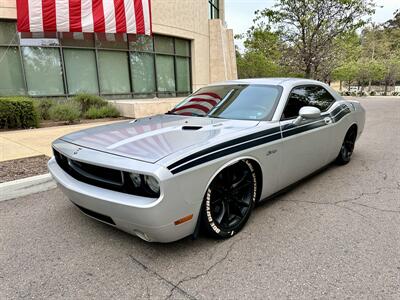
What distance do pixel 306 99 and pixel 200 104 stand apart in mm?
1448

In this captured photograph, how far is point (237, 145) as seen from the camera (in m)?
2.88

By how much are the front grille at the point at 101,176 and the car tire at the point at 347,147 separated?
3949 mm

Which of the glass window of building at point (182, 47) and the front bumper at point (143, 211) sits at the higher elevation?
the glass window of building at point (182, 47)

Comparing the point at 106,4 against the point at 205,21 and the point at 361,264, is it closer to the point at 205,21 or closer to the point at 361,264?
the point at 205,21

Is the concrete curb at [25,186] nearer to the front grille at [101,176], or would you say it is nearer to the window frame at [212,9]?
the front grille at [101,176]

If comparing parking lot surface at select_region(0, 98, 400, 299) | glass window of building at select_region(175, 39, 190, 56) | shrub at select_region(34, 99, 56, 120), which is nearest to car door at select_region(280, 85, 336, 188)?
parking lot surface at select_region(0, 98, 400, 299)

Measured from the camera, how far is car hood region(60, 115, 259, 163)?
8.32 feet

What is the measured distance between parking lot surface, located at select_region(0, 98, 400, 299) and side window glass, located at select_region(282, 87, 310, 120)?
1.08m

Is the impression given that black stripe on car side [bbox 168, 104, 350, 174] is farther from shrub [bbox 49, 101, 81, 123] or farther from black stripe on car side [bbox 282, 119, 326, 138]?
shrub [bbox 49, 101, 81, 123]

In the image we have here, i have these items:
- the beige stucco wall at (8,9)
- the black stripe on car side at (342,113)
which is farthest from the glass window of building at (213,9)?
the black stripe on car side at (342,113)

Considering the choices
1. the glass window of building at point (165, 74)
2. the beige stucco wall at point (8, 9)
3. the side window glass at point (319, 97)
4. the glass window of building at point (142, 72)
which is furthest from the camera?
the glass window of building at point (165, 74)

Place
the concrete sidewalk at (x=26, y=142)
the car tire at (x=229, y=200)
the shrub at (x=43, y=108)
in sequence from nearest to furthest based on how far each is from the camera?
the car tire at (x=229, y=200), the concrete sidewalk at (x=26, y=142), the shrub at (x=43, y=108)

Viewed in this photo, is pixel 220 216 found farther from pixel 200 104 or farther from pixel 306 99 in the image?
pixel 306 99

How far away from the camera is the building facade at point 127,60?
449 inches
